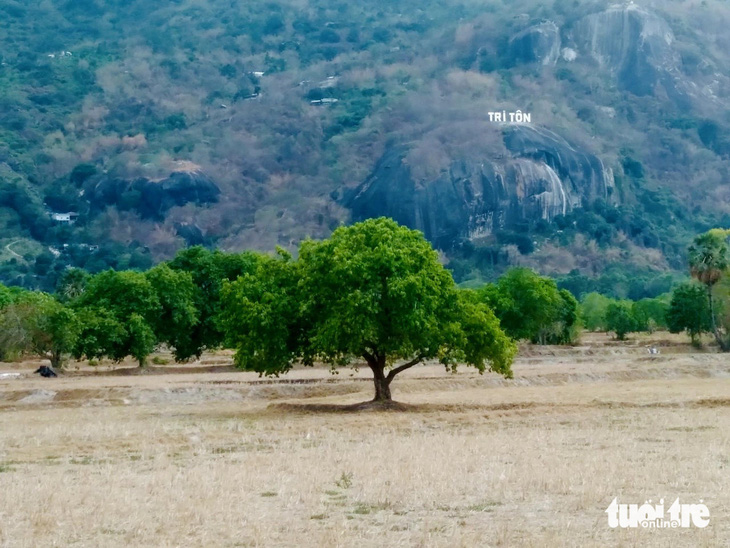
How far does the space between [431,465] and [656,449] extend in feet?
26.5

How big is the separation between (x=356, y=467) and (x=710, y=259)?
7841cm

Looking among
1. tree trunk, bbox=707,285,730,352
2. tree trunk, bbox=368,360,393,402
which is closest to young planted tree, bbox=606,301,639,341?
tree trunk, bbox=707,285,730,352

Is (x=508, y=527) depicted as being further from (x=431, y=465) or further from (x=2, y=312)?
(x=2, y=312)

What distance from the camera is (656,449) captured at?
100ft

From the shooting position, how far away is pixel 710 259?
318 ft

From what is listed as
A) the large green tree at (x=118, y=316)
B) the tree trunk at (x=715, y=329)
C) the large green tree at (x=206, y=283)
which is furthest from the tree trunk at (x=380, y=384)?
the tree trunk at (x=715, y=329)

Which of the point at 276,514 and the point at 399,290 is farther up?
the point at 399,290

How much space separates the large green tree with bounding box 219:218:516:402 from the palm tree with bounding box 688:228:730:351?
55124 millimetres

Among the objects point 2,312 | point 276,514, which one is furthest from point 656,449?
point 2,312

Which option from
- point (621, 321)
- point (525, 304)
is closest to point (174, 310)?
point (525, 304)

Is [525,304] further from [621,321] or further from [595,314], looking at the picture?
[595,314]

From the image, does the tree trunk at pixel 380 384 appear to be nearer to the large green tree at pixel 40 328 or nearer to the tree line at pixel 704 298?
the large green tree at pixel 40 328

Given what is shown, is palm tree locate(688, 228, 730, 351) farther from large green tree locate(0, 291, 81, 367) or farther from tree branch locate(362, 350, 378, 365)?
large green tree locate(0, 291, 81, 367)

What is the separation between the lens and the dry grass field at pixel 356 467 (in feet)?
63.2
